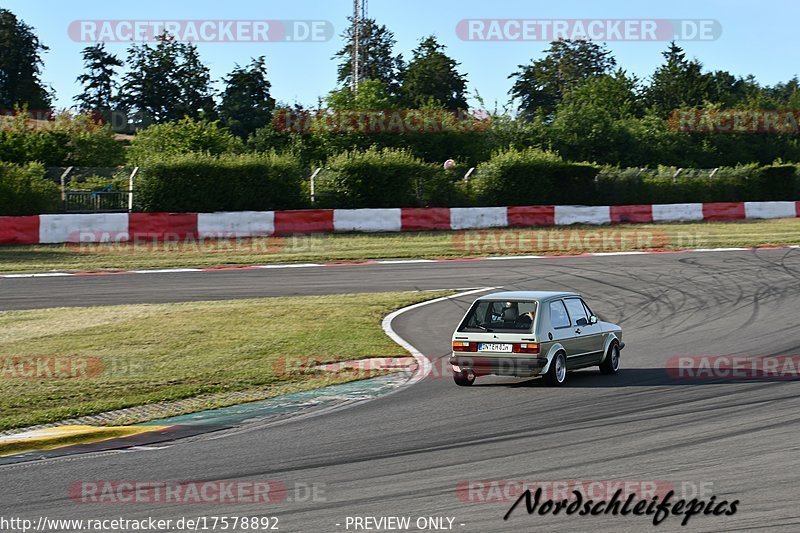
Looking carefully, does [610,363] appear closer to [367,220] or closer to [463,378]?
[463,378]

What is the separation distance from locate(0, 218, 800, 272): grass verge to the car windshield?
1470 centimetres

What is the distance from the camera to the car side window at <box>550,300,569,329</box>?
12.5 meters

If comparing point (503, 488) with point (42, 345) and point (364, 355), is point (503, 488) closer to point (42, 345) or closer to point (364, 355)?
point (364, 355)

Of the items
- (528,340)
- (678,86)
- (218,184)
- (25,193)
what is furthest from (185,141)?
(678,86)

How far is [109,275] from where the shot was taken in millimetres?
24688

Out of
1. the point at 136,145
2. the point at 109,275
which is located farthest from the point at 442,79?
the point at 109,275

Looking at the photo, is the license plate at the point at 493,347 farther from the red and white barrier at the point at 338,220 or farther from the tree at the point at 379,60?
the tree at the point at 379,60

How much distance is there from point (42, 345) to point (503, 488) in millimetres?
9518

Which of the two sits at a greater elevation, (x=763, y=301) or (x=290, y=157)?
(x=290, y=157)

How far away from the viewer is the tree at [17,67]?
91.8 metres

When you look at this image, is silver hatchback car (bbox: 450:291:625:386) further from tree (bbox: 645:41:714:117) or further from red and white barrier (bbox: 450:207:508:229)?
tree (bbox: 645:41:714:117)

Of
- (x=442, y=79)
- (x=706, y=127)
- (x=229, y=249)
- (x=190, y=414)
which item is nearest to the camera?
(x=190, y=414)

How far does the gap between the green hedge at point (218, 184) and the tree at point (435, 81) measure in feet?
150

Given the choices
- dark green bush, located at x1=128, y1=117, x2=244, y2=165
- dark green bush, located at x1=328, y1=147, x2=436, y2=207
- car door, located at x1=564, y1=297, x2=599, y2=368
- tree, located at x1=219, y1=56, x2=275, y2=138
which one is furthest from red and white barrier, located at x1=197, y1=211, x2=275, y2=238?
tree, located at x1=219, y1=56, x2=275, y2=138
